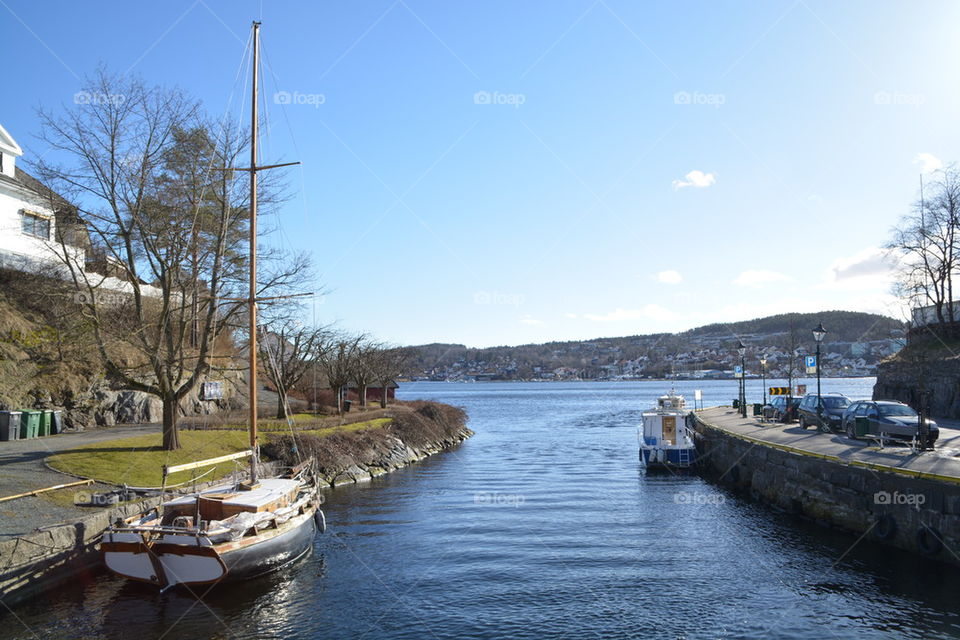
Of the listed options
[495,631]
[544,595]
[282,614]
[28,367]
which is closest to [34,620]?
[282,614]

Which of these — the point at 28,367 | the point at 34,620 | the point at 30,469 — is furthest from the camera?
the point at 28,367

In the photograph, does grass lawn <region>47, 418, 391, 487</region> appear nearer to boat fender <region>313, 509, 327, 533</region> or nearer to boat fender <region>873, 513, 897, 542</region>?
boat fender <region>313, 509, 327, 533</region>

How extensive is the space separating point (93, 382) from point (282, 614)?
87.8 ft

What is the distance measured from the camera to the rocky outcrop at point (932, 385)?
40.9 meters

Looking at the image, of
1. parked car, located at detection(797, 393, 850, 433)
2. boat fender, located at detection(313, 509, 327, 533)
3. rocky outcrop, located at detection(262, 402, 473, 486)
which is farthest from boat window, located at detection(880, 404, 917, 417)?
rocky outcrop, located at detection(262, 402, 473, 486)

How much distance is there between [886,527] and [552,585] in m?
10.3

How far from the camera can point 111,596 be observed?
610 inches

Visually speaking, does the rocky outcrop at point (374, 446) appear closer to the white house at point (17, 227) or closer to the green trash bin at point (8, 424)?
the green trash bin at point (8, 424)

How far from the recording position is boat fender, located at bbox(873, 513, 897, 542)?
19.0 metres

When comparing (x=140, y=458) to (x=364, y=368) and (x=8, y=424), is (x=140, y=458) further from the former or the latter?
(x=364, y=368)

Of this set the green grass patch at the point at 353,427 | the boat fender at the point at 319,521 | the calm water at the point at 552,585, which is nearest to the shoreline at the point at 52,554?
the calm water at the point at 552,585

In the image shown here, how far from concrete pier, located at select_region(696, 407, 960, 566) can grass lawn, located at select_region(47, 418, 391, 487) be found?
71.9 ft

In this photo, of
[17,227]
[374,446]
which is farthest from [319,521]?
[17,227]

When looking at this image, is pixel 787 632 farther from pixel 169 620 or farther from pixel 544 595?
pixel 169 620
